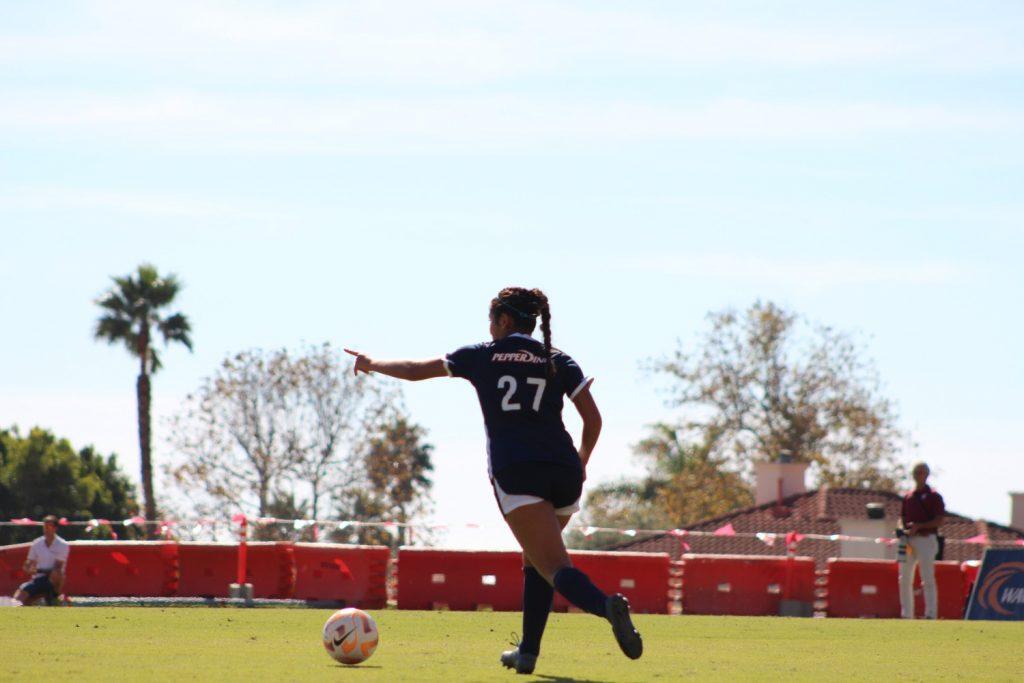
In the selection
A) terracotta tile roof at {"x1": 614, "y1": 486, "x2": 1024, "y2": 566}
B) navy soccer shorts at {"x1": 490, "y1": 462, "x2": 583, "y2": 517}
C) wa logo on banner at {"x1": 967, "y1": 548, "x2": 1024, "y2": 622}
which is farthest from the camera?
terracotta tile roof at {"x1": 614, "y1": 486, "x2": 1024, "y2": 566}

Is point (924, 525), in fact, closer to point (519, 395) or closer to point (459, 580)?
point (459, 580)

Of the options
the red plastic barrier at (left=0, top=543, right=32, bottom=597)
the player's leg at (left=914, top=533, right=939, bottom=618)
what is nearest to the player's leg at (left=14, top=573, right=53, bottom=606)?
the red plastic barrier at (left=0, top=543, right=32, bottom=597)

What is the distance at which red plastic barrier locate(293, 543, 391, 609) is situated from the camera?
802 inches

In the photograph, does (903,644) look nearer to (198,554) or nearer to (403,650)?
(403,650)

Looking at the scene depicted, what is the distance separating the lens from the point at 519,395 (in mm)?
7926

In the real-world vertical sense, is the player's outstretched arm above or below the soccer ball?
above

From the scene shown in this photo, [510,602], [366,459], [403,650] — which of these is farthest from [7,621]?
[366,459]

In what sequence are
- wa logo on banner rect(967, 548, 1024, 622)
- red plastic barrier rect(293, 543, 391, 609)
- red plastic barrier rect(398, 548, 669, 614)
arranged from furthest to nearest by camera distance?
1. red plastic barrier rect(293, 543, 391, 609)
2. red plastic barrier rect(398, 548, 669, 614)
3. wa logo on banner rect(967, 548, 1024, 622)

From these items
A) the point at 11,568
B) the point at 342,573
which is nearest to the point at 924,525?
the point at 342,573

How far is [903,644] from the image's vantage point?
11.6m

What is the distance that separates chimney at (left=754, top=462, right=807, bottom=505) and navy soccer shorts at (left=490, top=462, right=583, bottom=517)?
151ft

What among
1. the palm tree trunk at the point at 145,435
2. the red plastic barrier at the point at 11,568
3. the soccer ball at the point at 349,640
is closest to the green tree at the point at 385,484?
the palm tree trunk at the point at 145,435

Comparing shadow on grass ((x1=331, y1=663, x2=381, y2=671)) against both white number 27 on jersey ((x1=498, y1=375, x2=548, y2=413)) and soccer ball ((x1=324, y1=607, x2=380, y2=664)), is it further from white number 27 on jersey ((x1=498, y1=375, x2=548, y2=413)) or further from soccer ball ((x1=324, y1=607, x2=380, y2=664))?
white number 27 on jersey ((x1=498, y1=375, x2=548, y2=413))

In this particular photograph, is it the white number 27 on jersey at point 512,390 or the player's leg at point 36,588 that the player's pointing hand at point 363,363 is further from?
the player's leg at point 36,588
